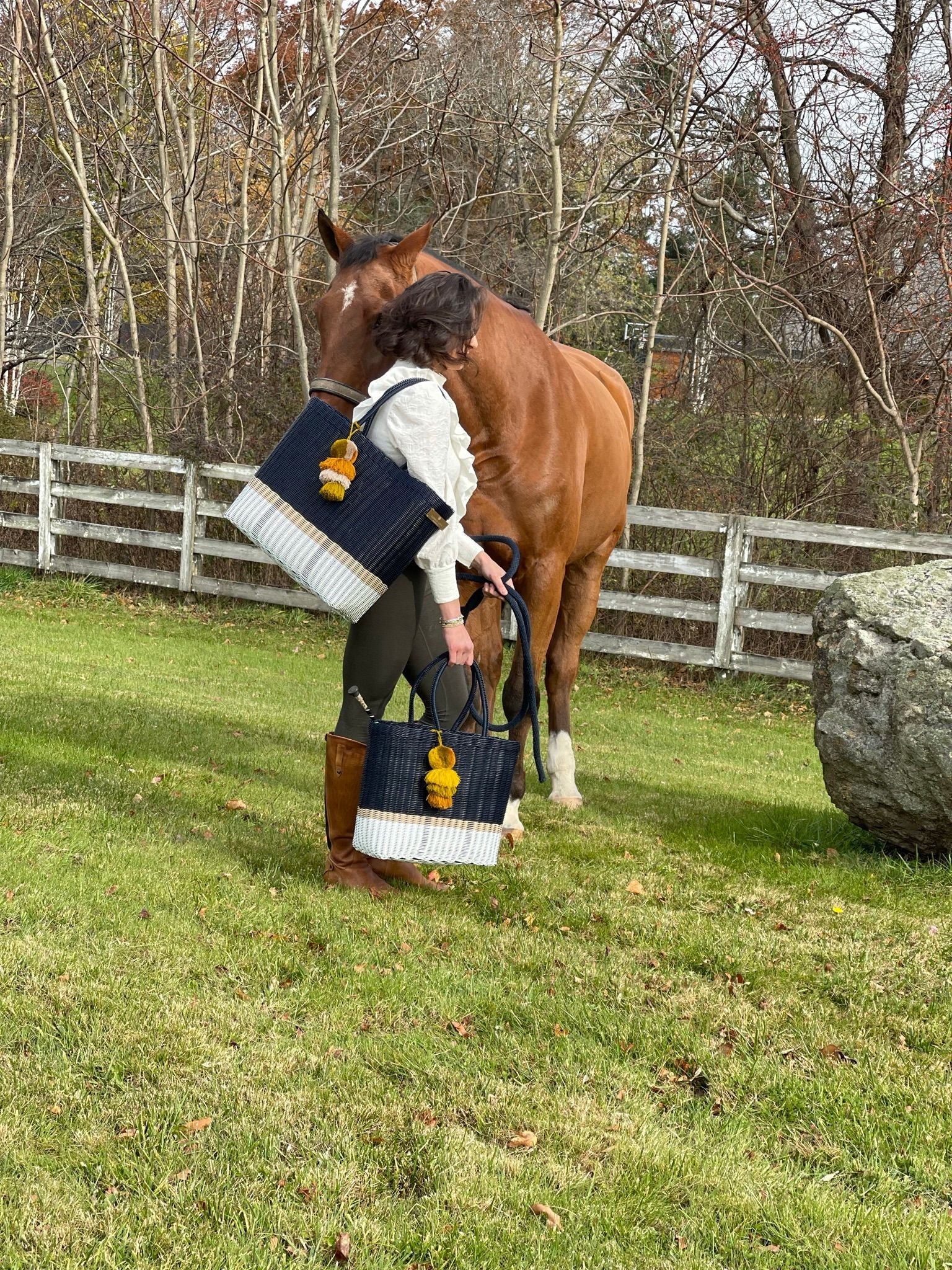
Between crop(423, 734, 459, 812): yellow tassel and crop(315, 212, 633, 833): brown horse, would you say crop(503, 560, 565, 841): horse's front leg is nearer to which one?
crop(315, 212, 633, 833): brown horse

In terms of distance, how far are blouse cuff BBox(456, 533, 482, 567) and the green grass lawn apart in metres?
1.22

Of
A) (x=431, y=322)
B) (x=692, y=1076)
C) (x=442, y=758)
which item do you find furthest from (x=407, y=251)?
(x=692, y=1076)

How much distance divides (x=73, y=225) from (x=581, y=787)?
14633mm

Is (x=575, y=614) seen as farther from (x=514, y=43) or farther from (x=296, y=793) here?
(x=514, y=43)

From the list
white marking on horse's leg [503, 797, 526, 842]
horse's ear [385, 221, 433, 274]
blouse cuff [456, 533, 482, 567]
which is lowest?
white marking on horse's leg [503, 797, 526, 842]

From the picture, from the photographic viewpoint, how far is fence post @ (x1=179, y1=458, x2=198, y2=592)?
42.5 ft

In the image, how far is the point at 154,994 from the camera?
10.0 ft

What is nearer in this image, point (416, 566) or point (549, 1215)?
point (549, 1215)

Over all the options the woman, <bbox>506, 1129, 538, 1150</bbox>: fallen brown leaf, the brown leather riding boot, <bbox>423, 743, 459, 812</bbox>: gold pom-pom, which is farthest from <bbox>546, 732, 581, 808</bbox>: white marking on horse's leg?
<bbox>506, 1129, 538, 1150</bbox>: fallen brown leaf

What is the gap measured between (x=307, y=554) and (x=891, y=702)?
2523 millimetres

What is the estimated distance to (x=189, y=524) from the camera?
12984 mm

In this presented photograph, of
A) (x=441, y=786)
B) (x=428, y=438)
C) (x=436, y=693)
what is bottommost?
(x=441, y=786)

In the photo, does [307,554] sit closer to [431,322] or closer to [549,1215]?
[431,322]

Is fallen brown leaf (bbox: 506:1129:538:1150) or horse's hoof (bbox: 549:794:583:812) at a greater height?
fallen brown leaf (bbox: 506:1129:538:1150)
